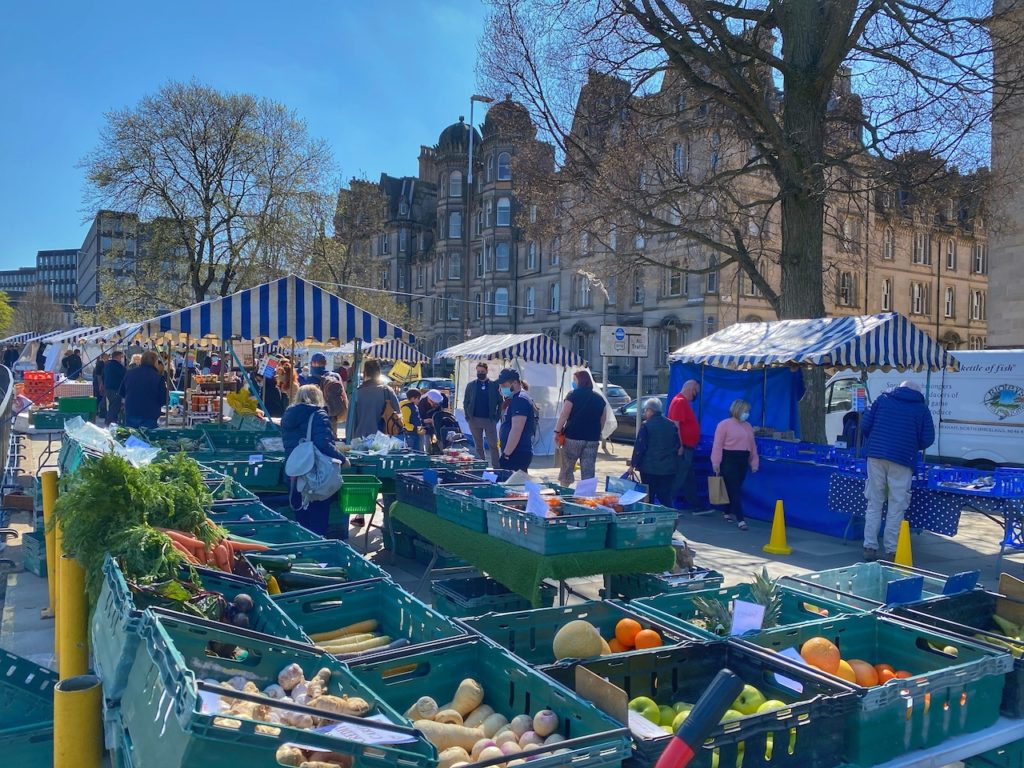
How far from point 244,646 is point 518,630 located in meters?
1.30

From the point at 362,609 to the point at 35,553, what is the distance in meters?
5.23

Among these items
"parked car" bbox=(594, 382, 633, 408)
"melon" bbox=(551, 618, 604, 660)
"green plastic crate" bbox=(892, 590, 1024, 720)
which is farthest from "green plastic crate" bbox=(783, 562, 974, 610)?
"parked car" bbox=(594, 382, 633, 408)

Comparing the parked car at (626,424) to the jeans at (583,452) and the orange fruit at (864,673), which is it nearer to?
the jeans at (583,452)

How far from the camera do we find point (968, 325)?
46750mm

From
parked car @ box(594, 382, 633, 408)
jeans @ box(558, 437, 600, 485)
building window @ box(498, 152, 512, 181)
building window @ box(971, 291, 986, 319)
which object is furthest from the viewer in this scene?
building window @ box(498, 152, 512, 181)

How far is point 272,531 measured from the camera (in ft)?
17.4

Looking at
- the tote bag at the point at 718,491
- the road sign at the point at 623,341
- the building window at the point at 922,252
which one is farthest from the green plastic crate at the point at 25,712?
the building window at the point at 922,252

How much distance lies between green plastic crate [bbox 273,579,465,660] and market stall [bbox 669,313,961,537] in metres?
6.87

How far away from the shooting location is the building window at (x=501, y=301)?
5212 centimetres

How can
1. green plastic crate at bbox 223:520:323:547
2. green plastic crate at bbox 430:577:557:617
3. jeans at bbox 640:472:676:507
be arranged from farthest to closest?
jeans at bbox 640:472:676:507
green plastic crate at bbox 223:520:323:547
green plastic crate at bbox 430:577:557:617

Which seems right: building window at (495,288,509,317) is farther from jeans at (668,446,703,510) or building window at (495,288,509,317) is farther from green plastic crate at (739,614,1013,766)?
green plastic crate at (739,614,1013,766)

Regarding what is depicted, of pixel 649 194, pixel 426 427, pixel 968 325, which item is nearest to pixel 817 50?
pixel 649 194

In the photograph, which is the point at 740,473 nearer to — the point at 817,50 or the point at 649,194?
the point at 649,194

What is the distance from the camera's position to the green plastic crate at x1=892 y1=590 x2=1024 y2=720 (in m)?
3.40
